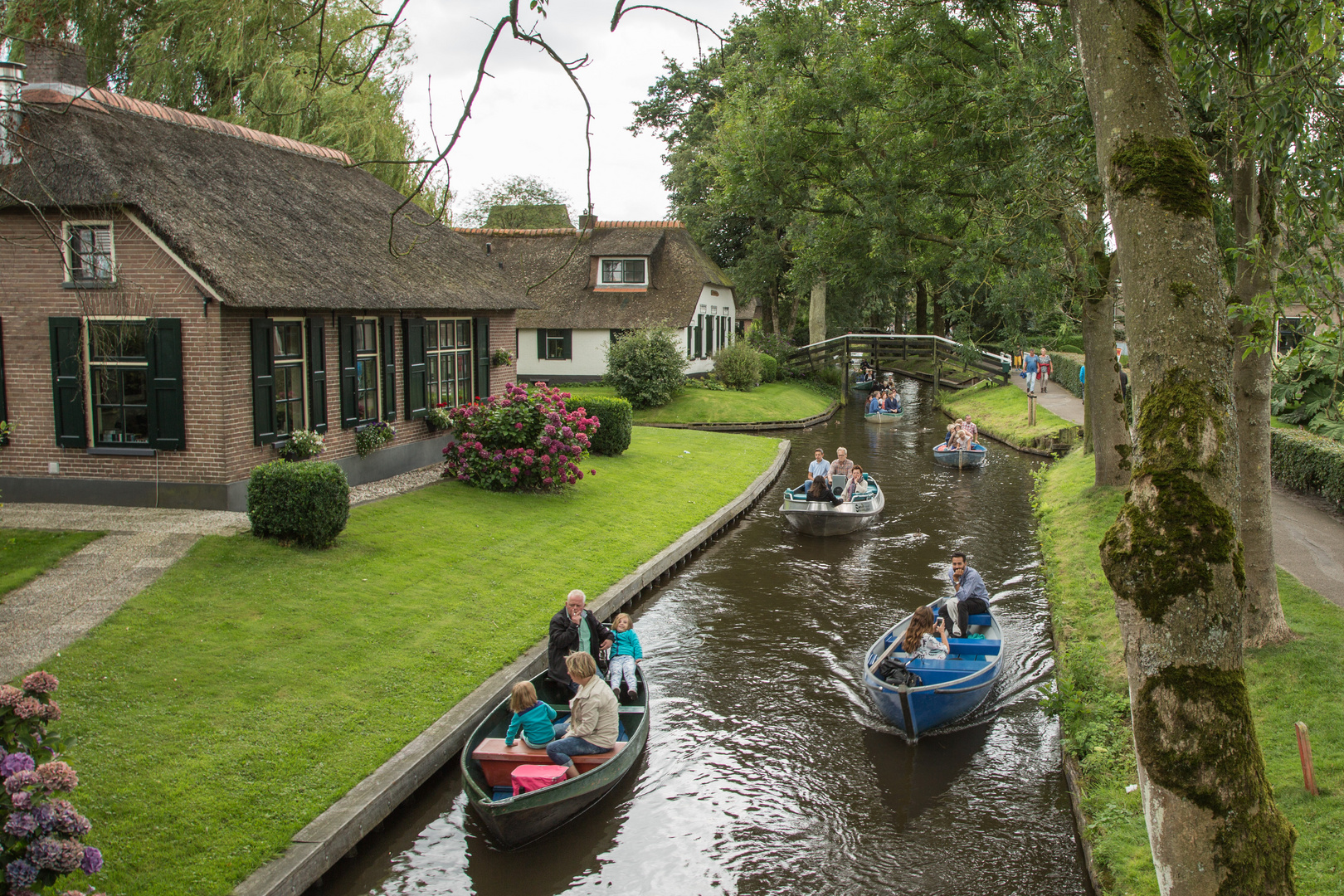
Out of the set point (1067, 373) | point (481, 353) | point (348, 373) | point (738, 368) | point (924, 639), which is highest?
point (481, 353)

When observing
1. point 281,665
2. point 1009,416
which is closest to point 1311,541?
point 281,665

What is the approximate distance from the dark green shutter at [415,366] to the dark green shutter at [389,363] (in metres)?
0.28

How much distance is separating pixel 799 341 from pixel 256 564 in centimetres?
5110

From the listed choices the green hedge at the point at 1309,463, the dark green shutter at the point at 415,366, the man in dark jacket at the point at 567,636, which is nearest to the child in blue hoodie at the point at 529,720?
the man in dark jacket at the point at 567,636

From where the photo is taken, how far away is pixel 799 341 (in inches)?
2419

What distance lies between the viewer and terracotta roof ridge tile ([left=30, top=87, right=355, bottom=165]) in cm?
1542

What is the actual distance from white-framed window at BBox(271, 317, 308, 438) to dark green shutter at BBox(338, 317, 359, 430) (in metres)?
0.96

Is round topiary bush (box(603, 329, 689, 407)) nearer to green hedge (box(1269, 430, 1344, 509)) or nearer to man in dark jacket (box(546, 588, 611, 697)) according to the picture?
green hedge (box(1269, 430, 1344, 509))

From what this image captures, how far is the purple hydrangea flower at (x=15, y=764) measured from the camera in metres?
5.21

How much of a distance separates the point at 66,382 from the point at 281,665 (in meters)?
7.74

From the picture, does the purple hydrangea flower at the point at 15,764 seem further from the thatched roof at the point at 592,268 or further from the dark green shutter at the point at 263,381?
the thatched roof at the point at 592,268

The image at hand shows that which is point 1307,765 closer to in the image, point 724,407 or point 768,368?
point 724,407

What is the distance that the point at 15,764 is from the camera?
5.23 meters

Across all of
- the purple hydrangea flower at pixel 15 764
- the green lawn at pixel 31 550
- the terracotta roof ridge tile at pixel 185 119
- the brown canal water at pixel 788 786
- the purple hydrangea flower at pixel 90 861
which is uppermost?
the terracotta roof ridge tile at pixel 185 119
